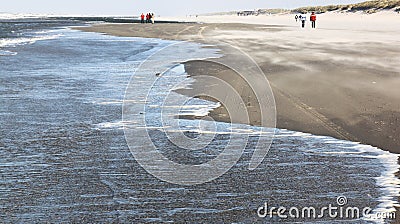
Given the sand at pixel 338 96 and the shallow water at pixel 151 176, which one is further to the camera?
the sand at pixel 338 96

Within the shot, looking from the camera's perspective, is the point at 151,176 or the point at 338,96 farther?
the point at 338,96

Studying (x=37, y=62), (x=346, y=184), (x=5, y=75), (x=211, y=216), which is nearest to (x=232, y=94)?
(x=346, y=184)

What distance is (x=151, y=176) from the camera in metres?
4.91

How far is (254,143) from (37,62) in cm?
1345

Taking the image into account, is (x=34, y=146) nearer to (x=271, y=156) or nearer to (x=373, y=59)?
(x=271, y=156)

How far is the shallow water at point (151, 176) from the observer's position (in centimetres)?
404

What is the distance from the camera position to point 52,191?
14.6ft

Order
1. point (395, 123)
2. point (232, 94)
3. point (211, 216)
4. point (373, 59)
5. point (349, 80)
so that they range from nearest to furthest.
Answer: point (211, 216), point (395, 123), point (232, 94), point (349, 80), point (373, 59)

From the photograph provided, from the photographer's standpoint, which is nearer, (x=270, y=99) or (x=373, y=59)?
(x=270, y=99)

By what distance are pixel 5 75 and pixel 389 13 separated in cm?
6416

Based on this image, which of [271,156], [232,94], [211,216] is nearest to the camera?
[211,216]

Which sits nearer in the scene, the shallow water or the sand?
the shallow water

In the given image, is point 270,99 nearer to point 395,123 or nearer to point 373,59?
point 395,123

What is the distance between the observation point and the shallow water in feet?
13.3
